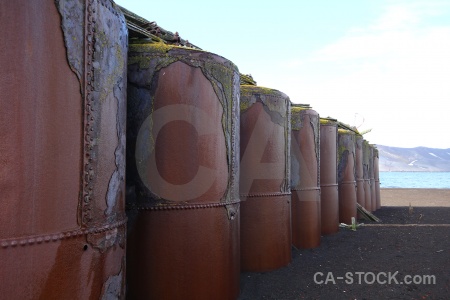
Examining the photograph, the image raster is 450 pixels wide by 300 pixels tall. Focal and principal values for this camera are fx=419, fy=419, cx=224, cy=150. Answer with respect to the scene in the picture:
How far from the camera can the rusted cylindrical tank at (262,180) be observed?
768 centimetres

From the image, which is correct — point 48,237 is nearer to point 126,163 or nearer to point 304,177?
point 126,163

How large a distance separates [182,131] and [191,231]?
121cm

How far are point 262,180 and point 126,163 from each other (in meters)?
3.39

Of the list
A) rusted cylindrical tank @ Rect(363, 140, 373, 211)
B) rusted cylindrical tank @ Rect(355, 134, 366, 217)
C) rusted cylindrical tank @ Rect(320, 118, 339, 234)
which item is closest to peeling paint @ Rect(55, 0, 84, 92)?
rusted cylindrical tank @ Rect(320, 118, 339, 234)

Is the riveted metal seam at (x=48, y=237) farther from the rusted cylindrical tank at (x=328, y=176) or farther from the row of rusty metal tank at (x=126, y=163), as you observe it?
the rusted cylindrical tank at (x=328, y=176)

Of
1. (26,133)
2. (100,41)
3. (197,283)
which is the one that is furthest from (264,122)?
(26,133)

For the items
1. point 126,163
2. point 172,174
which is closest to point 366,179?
point 172,174

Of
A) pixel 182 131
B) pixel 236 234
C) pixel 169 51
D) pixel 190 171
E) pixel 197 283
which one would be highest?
pixel 169 51

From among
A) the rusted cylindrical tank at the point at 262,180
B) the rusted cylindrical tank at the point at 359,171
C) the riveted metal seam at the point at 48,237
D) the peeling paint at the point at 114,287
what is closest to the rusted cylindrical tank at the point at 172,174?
the peeling paint at the point at 114,287

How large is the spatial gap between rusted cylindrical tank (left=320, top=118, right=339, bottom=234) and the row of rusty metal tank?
3934 mm

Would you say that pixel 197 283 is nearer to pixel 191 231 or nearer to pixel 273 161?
pixel 191 231

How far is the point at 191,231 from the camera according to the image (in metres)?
5.07

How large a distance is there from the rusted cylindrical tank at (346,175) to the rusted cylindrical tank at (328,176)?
2070mm

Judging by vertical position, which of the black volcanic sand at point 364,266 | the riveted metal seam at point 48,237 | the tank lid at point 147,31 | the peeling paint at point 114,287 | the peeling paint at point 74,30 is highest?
the tank lid at point 147,31
